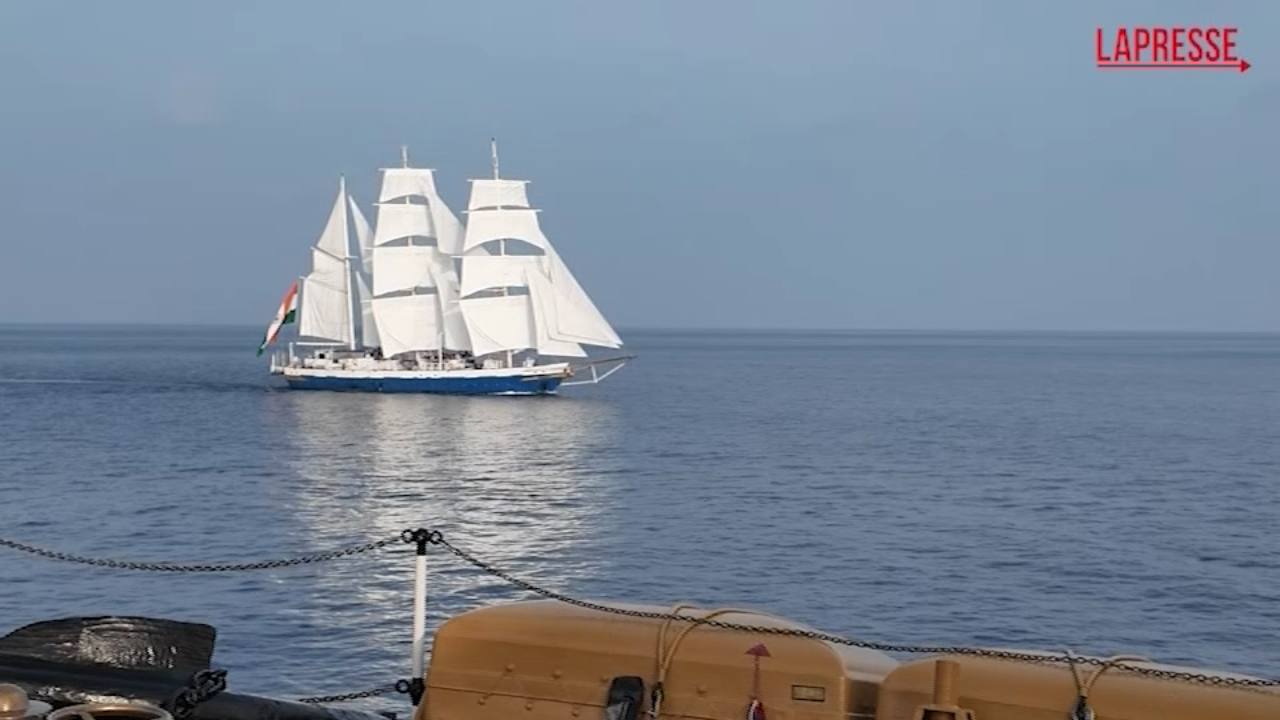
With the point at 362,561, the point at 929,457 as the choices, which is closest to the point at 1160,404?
the point at 929,457

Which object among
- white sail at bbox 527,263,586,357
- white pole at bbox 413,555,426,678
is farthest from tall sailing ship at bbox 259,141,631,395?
white pole at bbox 413,555,426,678

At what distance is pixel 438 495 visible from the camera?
45500 mm

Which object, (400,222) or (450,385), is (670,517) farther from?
(400,222)

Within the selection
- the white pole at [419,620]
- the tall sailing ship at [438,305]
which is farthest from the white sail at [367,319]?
the white pole at [419,620]

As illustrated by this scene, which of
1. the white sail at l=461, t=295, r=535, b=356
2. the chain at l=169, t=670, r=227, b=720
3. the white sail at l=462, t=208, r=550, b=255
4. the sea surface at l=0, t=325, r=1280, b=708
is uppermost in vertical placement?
the white sail at l=462, t=208, r=550, b=255

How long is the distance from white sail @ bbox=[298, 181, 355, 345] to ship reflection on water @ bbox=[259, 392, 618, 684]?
55.4ft

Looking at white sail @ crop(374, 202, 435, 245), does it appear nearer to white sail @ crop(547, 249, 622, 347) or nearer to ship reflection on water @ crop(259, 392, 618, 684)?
white sail @ crop(547, 249, 622, 347)

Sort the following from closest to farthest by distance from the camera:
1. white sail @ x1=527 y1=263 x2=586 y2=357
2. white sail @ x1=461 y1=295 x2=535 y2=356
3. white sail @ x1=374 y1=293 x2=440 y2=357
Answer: white sail @ x1=527 y1=263 x2=586 y2=357 < white sail @ x1=461 y1=295 x2=535 y2=356 < white sail @ x1=374 y1=293 x2=440 y2=357

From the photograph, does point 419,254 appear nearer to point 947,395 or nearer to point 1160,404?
point 947,395

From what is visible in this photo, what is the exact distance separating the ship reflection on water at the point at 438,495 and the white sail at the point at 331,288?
16.9 metres

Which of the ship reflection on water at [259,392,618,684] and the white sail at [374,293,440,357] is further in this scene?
the white sail at [374,293,440,357]

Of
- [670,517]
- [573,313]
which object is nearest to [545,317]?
[573,313]

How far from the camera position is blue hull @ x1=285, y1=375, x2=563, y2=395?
99625 millimetres

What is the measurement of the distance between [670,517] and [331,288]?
7603 centimetres
